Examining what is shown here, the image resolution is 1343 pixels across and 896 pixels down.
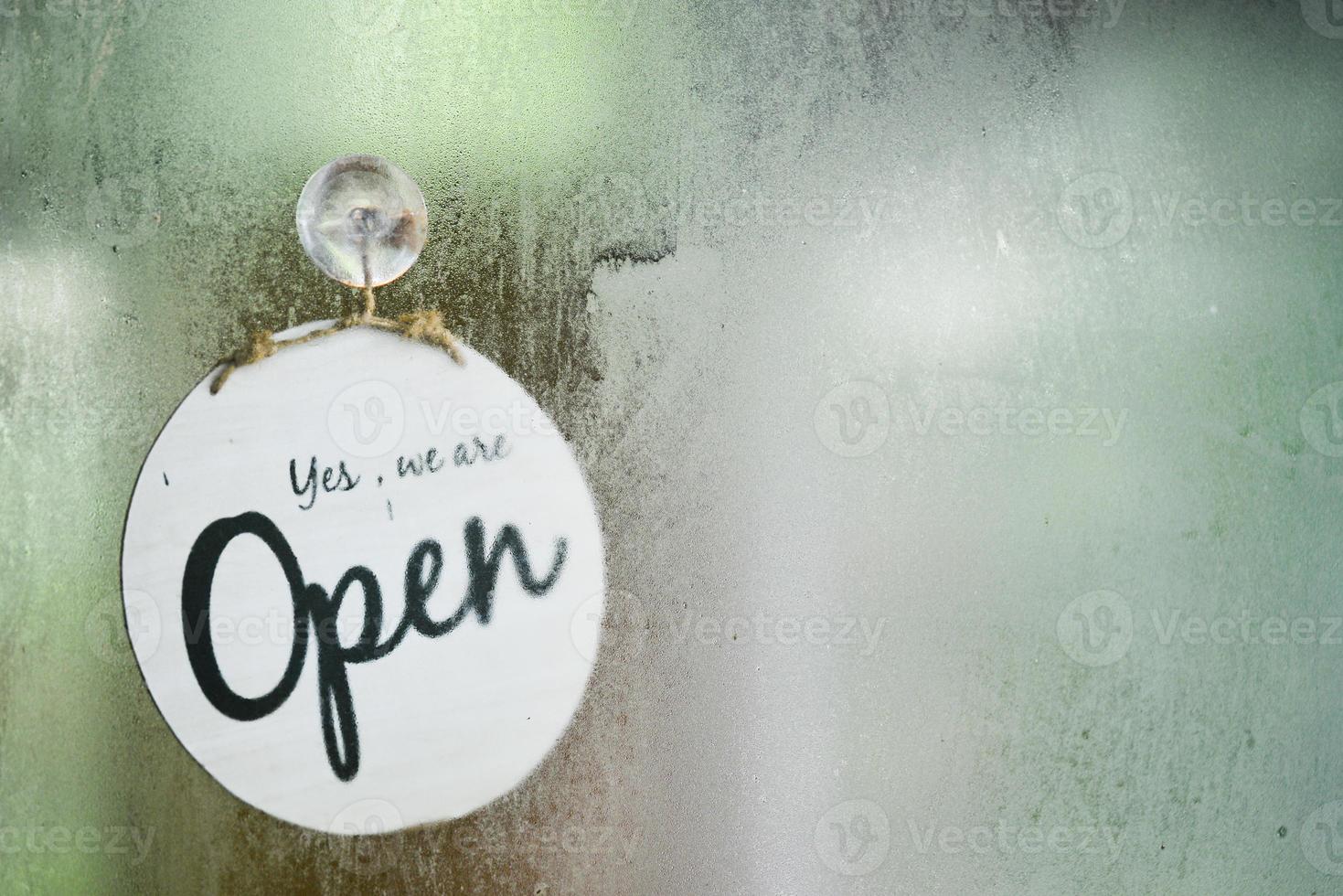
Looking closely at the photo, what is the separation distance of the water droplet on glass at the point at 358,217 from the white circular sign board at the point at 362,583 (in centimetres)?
20

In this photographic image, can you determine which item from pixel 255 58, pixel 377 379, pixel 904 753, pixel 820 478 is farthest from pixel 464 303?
pixel 904 753

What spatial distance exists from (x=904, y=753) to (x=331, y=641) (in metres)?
1.20

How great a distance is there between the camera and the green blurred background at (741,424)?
1873 mm

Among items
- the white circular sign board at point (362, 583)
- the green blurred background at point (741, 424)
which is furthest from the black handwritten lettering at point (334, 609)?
the green blurred background at point (741, 424)

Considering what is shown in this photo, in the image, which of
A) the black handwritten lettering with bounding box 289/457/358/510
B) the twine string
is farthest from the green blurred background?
the black handwritten lettering with bounding box 289/457/358/510

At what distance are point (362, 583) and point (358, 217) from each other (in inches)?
28.7

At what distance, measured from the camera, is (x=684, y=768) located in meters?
1.86

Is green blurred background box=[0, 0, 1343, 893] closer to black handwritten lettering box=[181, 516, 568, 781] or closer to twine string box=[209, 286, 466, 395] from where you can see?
twine string box=[209, 286, 466, 395]

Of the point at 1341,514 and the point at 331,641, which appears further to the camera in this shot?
the point at 1341,514

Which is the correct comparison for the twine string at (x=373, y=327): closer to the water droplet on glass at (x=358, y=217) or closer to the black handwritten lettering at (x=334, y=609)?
the water droplet on glass at (x=358, y=217)

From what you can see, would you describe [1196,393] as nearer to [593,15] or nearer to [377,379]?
[593,15]

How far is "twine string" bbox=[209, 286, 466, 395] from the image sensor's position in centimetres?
189

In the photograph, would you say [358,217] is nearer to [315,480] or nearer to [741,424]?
[315,480]

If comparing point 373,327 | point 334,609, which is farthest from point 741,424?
point 334,609
